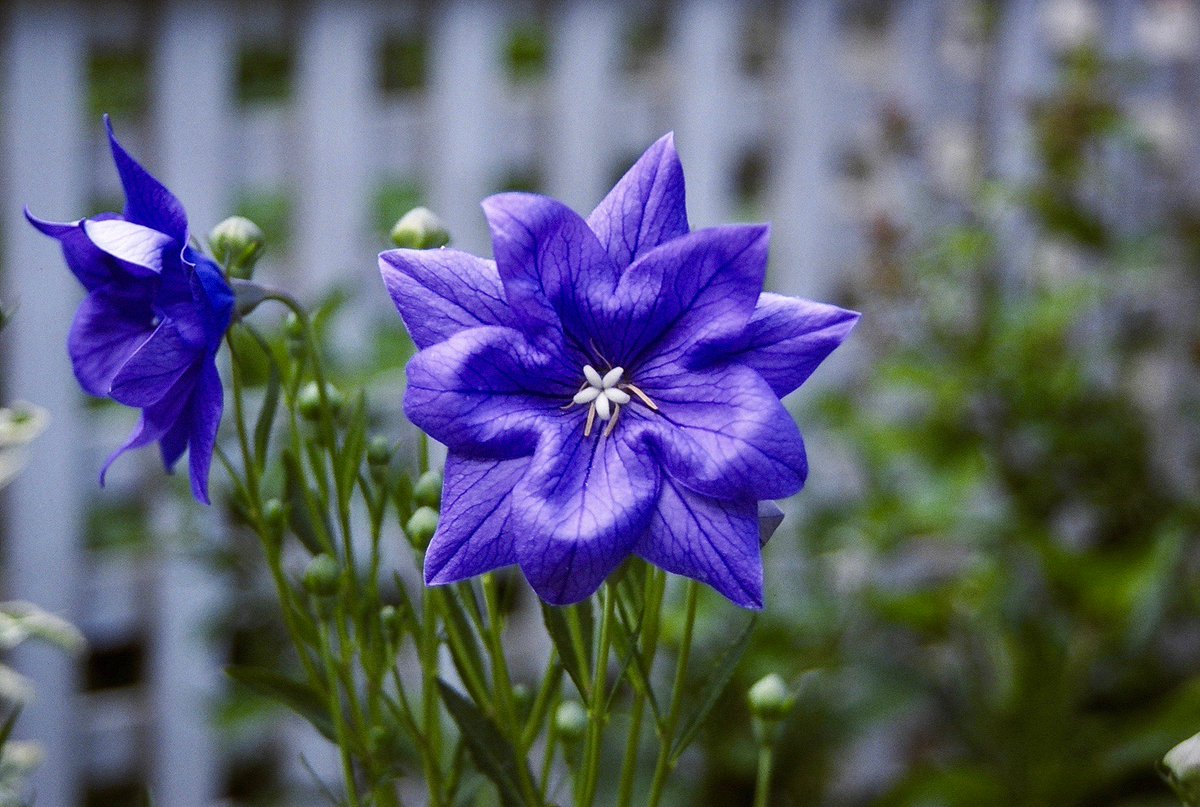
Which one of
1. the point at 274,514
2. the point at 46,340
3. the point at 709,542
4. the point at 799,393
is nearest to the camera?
the point at 709,542

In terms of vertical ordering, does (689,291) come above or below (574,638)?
above

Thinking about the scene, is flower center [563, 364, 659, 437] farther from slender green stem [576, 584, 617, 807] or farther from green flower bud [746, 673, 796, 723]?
green flower bud [746, 673, 796, 723]

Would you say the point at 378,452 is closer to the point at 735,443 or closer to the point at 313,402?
the point at 313,402

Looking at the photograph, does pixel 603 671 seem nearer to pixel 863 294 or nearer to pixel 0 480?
pixel 0 480

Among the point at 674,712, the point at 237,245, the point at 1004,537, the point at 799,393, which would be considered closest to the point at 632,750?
the point at 674,712

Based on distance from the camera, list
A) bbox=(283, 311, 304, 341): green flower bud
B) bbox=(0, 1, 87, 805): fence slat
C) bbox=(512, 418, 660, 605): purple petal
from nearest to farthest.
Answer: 1. bbox=(512, 418, 660, 605): purple petal
2. bbox=(283, 311, 304, 341): green flower bud
3. bbox=(0, 1, 87, 805): fence slat

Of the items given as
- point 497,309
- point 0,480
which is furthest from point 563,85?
point 497,309

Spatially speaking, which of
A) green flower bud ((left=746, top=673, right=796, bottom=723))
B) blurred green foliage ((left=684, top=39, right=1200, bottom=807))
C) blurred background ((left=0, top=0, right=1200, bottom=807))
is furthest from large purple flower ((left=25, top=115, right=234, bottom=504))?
blurred green foliage ((left=684, top=39, right=1200, bottom=807))
